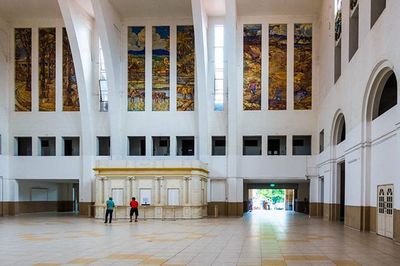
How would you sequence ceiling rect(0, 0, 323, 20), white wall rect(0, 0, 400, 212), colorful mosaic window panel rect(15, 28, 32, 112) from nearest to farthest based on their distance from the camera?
ceiling rect(0, 0, 323, 20) → white wall rect(0, 0, 400, 212) → colorful mosaic window panel rect(15, 28, 32, 112)

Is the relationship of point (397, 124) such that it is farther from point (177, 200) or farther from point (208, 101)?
point (208, 101)

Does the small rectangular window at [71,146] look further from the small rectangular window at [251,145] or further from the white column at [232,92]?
the small rectangular window at [251,145]

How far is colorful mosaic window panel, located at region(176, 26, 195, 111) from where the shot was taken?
111ft

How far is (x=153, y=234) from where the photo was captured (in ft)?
58.9

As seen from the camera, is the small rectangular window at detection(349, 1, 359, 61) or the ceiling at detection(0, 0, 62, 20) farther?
the ceiling at detection(0, 0, 62, 20)

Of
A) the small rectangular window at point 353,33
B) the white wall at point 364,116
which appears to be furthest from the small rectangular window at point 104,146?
the small rectangular window at point 353,33

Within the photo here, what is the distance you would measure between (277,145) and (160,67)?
9.88 metres

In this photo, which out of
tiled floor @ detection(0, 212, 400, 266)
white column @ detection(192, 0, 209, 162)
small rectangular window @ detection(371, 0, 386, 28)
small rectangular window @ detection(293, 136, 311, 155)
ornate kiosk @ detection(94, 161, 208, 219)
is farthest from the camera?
small rectangular window @ detection(293, 136, 311, 155)

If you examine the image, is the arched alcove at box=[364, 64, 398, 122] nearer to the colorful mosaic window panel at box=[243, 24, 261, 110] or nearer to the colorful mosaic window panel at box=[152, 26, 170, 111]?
the colorful mosaic window panel at box=[243, 24, 261, 110]

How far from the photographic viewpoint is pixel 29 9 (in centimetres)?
3278

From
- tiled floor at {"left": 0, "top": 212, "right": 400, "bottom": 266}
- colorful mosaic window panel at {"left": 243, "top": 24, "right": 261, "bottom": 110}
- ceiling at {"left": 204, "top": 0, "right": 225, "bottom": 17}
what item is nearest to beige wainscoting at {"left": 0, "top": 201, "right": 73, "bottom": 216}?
tiled floor at {"left": 0, "top": 212, "right": 400, "bottom": 266}

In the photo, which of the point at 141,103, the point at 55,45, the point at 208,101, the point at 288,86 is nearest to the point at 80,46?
the point at 55,45

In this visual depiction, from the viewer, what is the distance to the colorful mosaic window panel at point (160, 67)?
34062 mm

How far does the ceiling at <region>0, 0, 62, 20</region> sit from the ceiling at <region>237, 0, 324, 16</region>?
12.4 meters
